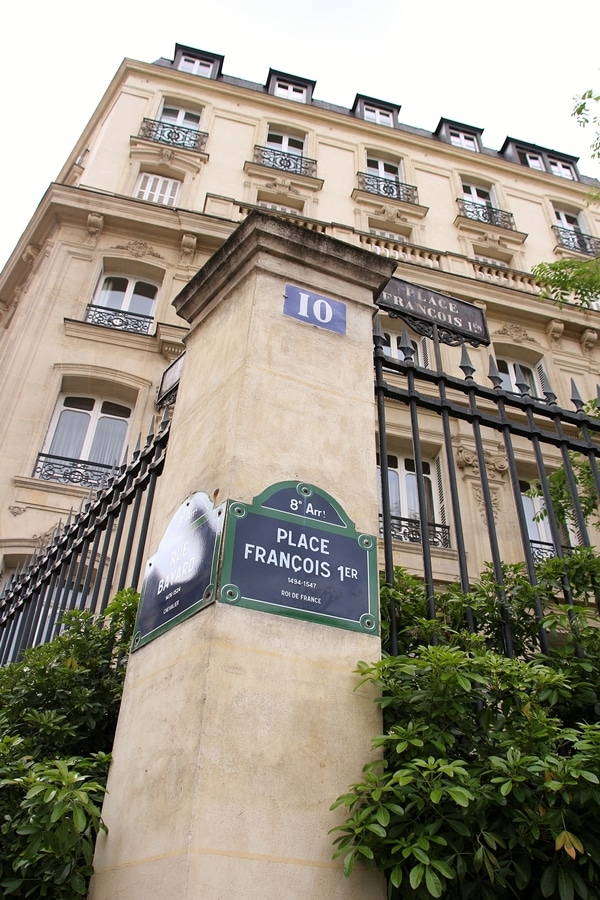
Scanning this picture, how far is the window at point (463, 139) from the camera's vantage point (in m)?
24.7

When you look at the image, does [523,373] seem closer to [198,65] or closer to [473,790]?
[198,65]

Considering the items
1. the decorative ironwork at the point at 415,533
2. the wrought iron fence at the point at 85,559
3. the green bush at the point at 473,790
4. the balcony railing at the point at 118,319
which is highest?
the balcony railing at the point at 118,319

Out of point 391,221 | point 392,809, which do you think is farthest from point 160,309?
point 392,809

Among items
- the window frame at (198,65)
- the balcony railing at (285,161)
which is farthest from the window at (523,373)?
the window frame at (198,65)

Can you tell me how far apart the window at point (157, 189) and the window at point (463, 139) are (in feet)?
34.7

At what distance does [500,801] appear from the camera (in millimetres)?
2506

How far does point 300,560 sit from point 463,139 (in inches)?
985

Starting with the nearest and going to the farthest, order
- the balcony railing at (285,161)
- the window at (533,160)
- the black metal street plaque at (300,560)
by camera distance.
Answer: the black metal street plaque at (300,560), the balcony railing at (285,161), the window at (533,160)

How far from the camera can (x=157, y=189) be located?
18.6 metres

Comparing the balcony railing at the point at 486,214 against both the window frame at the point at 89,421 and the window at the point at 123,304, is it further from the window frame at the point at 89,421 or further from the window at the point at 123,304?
the window frame at the point at 89,421

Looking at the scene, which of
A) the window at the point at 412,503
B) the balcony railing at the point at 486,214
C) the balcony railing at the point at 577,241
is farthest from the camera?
the balcony railing at the point at 577,241

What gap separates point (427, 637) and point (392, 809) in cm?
108

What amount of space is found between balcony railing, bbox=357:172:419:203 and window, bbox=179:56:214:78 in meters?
6.11

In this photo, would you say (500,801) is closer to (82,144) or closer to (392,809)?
(392,809)
